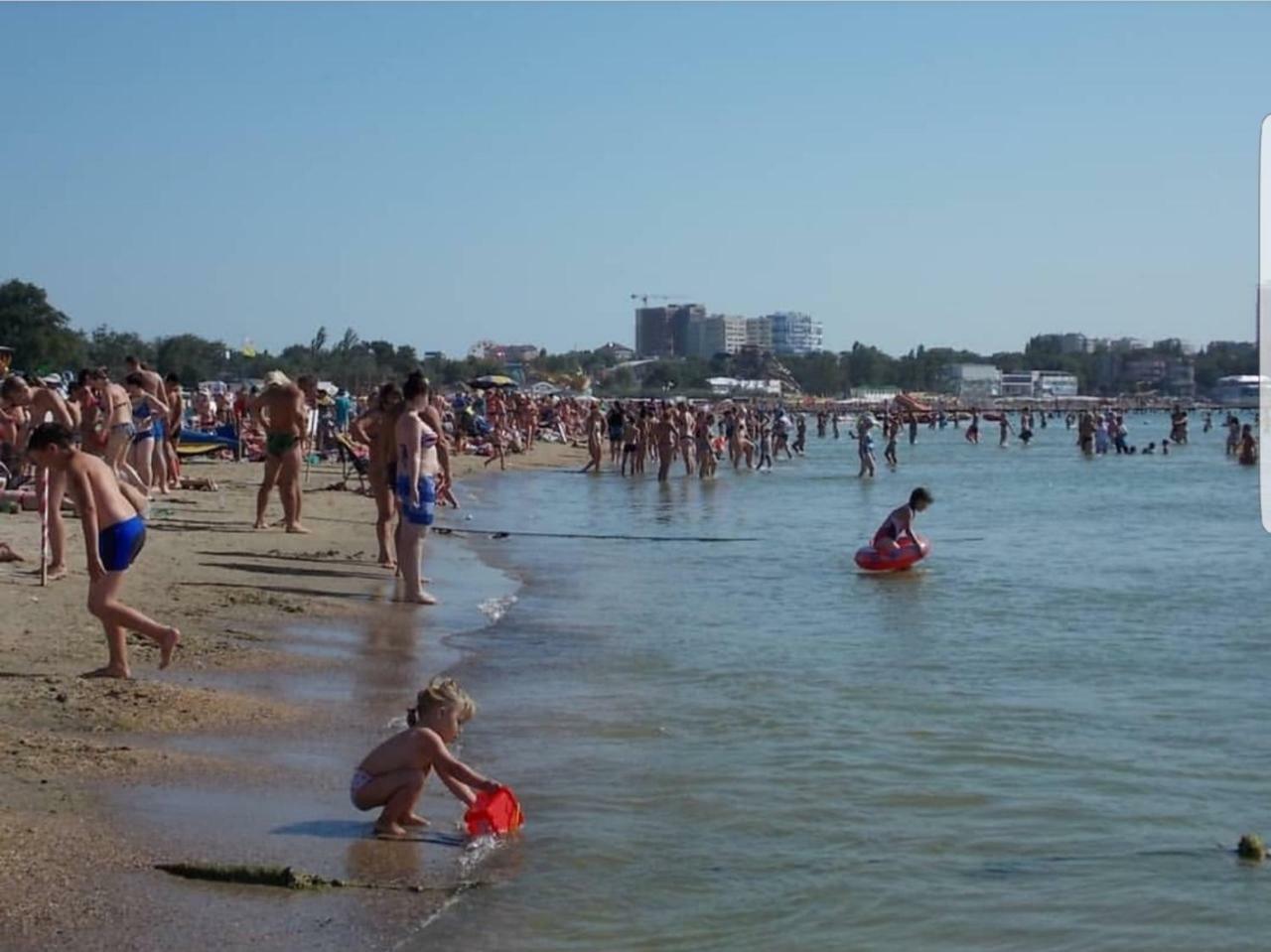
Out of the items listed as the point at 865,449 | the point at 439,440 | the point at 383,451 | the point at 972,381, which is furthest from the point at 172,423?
the point at 972,381

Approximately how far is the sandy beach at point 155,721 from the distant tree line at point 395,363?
342cm

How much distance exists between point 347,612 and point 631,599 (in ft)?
10.1

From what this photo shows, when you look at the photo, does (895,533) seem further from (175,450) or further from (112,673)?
(112,673)

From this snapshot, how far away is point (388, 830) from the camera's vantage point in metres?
6.23

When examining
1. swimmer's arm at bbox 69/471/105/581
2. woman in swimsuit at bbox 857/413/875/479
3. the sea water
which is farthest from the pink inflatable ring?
woman in swimsuit at bbox 857/413/875/479

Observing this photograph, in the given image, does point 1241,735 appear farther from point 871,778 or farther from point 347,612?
point 347,612

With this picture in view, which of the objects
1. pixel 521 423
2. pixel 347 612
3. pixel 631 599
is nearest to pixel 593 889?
pixel 347 612

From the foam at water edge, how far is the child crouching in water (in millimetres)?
5938

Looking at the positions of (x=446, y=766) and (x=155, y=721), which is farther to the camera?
(x=155, y=721)

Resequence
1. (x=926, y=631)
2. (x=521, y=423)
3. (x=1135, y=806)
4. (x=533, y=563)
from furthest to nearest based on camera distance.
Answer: (x=521, y=423), (x=533, y=563), (x=926, y=631), (x=1135, y=806)

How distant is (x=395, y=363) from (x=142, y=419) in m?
100

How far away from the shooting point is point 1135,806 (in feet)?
23.8

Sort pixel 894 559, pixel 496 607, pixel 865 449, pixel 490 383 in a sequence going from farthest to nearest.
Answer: pixel 490 383, pixel 865 449, pixel 894 559, pixel 496 607

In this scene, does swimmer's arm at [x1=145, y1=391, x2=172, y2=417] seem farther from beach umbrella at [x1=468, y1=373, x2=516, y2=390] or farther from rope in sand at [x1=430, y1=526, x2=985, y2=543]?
beach umbrella at [x1=468, y1=373, x2=516, y2=390]
